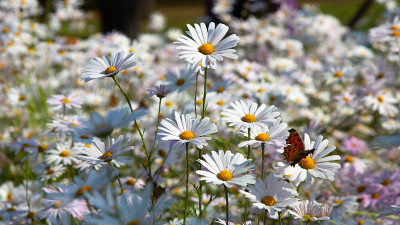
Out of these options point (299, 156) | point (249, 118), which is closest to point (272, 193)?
point (299, 156)

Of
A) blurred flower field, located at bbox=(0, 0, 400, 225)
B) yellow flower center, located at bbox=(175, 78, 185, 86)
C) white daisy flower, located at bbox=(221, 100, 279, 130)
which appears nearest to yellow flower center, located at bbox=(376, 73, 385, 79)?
blurred flower field, located at bbox=(0, 0, 400, 225)

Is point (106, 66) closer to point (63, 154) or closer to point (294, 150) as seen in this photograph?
point (63, 154)

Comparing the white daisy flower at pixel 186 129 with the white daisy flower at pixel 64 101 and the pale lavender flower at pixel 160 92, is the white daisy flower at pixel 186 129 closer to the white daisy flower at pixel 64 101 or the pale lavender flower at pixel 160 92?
the pale lavender flower at pixel 160 92

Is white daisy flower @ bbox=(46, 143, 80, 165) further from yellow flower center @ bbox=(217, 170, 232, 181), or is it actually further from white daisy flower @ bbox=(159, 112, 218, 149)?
yellow flower center @ bbox=(217, 170, 232, 181)

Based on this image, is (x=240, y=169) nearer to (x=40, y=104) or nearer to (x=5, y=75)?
(x=40, y=104)

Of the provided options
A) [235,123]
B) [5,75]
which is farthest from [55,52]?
[235,123]
